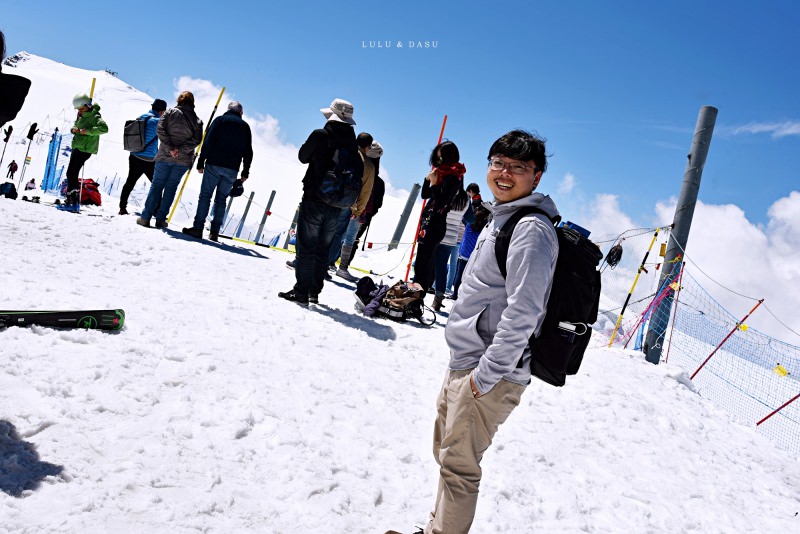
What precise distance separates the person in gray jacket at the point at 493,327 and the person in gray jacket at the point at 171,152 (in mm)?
7065

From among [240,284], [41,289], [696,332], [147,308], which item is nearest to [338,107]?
[240,284]

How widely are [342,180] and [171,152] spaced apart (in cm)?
391

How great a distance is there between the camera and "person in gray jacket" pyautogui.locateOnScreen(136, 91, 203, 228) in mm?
8266

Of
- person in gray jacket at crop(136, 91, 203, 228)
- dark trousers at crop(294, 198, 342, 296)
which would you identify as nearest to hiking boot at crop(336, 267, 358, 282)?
dark trousers at crop(294, 198, 342, 296)

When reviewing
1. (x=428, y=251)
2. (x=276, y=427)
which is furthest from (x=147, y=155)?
(x=276, y=427)

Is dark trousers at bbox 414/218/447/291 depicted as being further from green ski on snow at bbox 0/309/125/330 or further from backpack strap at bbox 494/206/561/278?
backpack strap at bbox 494/206/561/278

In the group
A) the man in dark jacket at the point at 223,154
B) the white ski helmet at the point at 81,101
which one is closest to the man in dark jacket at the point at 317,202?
the man in dark jacket at the point at 223,154

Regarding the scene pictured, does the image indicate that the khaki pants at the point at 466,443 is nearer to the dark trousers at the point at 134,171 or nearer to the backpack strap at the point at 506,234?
the backpack strap at the point at 506,234

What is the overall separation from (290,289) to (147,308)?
2316 millimetres

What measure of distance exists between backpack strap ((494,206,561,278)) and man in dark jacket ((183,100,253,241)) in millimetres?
6381

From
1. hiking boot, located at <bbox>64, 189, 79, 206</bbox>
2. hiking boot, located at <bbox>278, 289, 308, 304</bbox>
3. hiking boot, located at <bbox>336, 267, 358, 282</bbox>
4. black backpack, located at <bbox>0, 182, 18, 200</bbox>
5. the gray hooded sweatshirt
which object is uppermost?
the gray hooded sweatshirt

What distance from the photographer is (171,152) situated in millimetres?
8312

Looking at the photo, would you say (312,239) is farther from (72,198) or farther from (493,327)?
(72,198)

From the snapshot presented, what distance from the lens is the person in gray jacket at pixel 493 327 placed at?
7.26 ft
